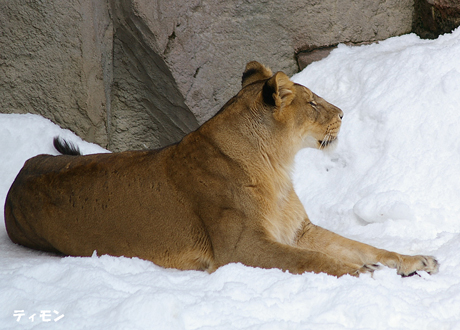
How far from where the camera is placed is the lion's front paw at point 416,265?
9.25 ft

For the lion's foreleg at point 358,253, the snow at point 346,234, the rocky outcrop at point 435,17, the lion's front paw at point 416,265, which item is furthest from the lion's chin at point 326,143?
the rocky outcrop at point 435,17

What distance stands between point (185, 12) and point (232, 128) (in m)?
1.73

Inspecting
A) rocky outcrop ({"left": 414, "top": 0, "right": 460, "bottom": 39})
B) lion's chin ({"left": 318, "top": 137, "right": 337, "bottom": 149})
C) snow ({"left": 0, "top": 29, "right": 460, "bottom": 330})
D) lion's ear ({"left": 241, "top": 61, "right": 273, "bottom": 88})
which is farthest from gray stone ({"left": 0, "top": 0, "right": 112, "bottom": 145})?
rocky outcrop ({"left": 414, "top": 0, "right": 460, "bottom": 39})

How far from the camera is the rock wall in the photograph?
4426mm

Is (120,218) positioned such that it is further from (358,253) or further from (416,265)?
(416,265)

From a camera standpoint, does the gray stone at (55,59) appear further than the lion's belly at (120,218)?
Yes

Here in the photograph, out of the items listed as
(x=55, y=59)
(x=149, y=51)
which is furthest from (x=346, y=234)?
(x=55, y=59)

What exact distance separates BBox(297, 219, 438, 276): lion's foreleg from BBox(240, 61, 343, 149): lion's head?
51 cm

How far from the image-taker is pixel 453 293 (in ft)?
8.16

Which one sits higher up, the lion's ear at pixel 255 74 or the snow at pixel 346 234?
the lion's ear at pixel 255 74

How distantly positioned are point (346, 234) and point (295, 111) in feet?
2.96

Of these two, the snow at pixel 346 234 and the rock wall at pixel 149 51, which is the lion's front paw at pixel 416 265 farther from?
the rock wall at pixel 149 51

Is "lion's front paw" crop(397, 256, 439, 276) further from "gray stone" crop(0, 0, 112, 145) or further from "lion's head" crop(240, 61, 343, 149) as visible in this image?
"gray stone" crop(0, 0, 112, 145)

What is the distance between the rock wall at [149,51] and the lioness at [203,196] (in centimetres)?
134
